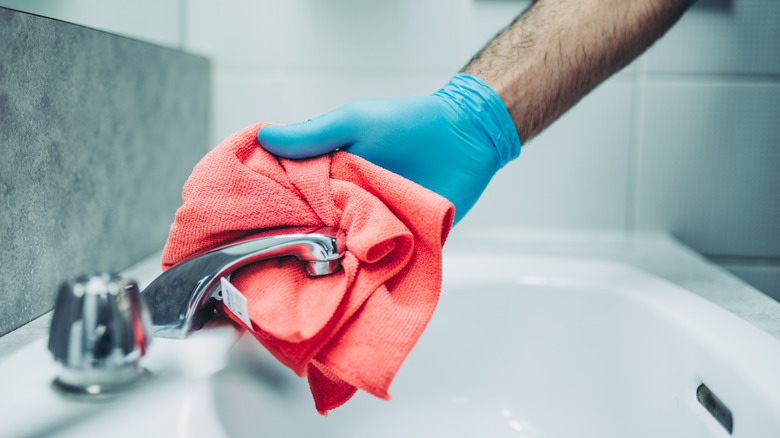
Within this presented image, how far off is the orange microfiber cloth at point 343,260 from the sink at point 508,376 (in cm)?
6

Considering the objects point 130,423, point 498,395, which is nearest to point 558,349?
point 498,395

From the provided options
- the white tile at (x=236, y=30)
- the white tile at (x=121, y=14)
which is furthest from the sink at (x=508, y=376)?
the white tile at (x=236, y=30)

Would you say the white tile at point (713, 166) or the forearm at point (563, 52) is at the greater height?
the forearm at point (563, 52)

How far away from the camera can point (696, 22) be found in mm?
780

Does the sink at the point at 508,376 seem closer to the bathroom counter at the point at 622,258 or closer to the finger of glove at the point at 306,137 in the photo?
the bathroom counter at the point at 622,258

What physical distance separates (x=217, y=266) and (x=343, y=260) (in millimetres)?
87

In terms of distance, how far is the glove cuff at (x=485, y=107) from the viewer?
532 millimetres

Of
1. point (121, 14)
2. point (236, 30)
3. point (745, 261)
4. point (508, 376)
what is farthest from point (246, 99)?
point (745, 261)

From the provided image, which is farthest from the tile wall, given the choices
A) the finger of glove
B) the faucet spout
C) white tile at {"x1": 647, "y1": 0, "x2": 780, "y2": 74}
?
the faucet spout

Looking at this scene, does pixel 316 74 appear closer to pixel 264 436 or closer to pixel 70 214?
pixel 70 214

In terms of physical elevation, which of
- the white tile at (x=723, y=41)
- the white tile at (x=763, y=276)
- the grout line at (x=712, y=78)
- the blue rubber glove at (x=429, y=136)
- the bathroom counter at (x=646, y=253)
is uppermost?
the white tile at (x=723, y=41)

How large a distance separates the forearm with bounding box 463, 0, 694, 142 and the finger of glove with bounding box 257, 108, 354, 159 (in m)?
0.19

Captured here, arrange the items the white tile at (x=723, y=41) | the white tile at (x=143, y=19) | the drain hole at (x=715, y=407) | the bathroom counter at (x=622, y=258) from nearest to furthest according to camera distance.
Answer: the drain hole at (x=715, y=407)
the bathroom counter at (x=622, y=258)
the white tile at (x=143, y=19)
the white tile at (x=723, y=41)

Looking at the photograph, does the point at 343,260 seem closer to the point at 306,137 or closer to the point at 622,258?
the point at 306,137
